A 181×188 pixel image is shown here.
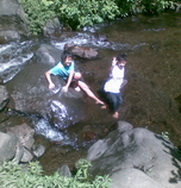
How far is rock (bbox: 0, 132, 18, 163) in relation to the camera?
4736 millimetres

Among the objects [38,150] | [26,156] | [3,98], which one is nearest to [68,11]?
[3,98]

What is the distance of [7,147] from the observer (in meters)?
4.84

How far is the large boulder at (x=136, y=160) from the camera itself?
13.4 feet

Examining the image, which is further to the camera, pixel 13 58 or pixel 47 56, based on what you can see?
pixel 13 58

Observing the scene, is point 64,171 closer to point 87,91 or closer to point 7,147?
point 7,147

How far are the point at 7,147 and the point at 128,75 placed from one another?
4248 millimetres

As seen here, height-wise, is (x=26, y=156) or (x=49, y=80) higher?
(x=49, y=80)

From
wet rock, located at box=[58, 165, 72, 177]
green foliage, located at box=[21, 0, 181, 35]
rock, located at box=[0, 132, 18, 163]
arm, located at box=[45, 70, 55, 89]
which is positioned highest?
green foliage, located at box=[21, 0, 181, 35]

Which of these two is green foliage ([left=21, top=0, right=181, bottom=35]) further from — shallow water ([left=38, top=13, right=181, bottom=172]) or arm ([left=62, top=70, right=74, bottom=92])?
arm ([left=62, top=70, right=74, bottom=92])

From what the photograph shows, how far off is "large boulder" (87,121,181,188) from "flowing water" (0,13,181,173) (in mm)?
725

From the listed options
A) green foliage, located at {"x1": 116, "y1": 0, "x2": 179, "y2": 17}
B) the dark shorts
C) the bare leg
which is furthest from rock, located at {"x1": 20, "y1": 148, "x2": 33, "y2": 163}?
green foliage, located at {"x1": 116, "y1": 0, "x2": 179, "y2": 17}

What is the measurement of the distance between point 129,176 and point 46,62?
4167 millimetres

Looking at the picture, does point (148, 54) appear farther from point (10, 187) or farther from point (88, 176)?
point (10, 187)

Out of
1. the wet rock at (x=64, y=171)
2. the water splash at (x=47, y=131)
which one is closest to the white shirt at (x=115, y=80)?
the water splash at (x=47, y=131)
